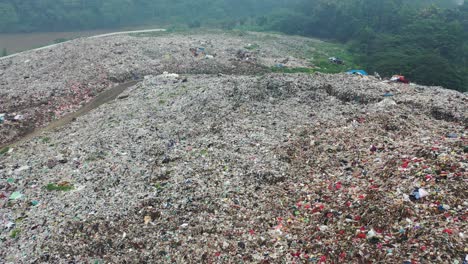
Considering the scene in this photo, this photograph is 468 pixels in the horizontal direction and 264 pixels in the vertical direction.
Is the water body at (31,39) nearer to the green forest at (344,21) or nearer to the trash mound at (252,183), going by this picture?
the green forest at (344,21)

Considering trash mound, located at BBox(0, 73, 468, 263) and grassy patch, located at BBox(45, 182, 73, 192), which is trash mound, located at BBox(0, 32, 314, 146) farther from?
grassy patch, located at BBox(45, 182, 73, 192)

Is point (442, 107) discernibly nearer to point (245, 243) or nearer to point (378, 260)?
point (378, 260)

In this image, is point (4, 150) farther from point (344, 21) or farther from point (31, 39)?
point (344, 21)

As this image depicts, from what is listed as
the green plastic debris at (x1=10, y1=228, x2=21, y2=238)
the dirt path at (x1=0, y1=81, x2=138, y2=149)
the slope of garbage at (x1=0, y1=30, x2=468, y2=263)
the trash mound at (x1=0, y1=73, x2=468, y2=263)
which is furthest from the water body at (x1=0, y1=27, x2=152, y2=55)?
the green plastic debris at (x1=10, y1=228, x2=21, y2=238)

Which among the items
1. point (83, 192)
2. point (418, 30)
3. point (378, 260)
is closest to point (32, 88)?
point (83, 192)

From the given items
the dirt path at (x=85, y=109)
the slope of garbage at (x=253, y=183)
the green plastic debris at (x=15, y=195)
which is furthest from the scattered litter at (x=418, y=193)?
the dirt path at (x=85, y=109)

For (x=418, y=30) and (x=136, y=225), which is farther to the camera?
(x=418, y=30)

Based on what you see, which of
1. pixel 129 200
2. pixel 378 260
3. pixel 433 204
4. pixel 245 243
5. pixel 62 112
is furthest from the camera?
pixel 62 112
